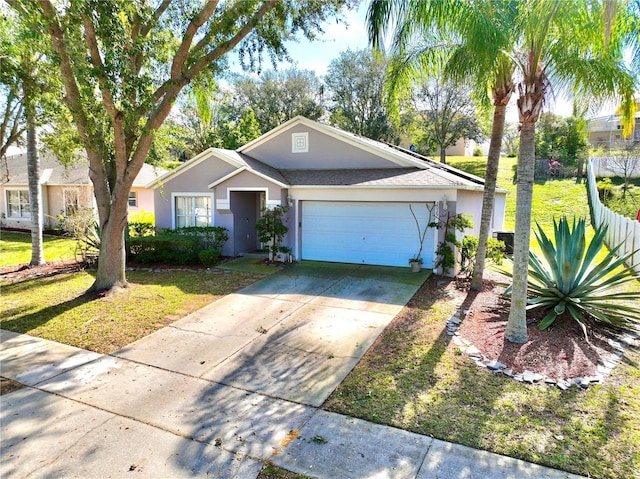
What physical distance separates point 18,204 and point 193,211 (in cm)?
1602

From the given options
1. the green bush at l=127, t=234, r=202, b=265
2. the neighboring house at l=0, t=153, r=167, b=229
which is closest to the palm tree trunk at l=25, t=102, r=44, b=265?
the green bush at l=127, t=234, r=202, b=265

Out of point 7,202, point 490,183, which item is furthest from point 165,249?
point 7,202

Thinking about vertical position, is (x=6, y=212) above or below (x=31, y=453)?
above

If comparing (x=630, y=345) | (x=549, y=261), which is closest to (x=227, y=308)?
(x=549, y=261)

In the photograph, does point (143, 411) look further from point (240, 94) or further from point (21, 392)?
point (240, 94)

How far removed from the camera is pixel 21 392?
5863 mm

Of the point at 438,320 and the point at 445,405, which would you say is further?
the point at 438,320

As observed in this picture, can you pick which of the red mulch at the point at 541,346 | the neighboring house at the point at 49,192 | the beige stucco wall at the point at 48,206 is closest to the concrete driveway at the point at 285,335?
the red mulch at the point at 541,346

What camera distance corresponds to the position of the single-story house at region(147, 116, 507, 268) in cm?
1273

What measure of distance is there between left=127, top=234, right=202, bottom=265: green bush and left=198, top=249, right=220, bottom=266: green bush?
469 mm

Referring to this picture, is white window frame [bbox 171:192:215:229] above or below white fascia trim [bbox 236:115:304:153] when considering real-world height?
below

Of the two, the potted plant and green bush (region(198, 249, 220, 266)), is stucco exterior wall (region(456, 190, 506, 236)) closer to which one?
the potted plant

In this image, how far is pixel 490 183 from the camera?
10.3 metres

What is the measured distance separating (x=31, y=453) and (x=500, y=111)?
1067cm
